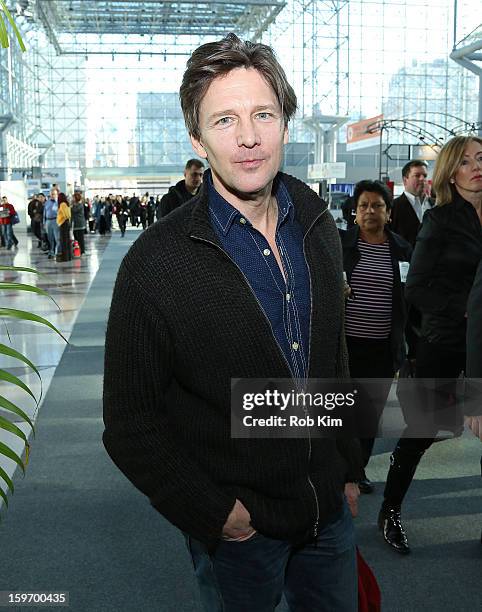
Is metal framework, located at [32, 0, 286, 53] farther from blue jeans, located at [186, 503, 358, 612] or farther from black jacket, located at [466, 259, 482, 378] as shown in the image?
blue jeans, located at [186, 503, 358, 612]

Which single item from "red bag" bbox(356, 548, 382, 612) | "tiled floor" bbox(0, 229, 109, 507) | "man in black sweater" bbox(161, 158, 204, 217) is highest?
"man in black sweater" bbox(161, 158, 204, 217)

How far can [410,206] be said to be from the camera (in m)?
5.32

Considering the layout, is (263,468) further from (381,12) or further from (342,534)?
(381,12)

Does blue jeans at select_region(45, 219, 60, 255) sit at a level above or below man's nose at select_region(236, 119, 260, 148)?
below

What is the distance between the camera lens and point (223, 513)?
1.35 meters

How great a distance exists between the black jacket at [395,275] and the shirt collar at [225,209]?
1.90m

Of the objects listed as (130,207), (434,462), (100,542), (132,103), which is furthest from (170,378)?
(132,103)

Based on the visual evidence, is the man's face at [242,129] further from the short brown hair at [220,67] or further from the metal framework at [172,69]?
the metal framework at [172,69]

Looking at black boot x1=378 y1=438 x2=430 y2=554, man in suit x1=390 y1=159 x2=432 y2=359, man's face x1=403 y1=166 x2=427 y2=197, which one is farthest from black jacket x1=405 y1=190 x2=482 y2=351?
man's face x1=403 y1=166 x2=427 y2=197

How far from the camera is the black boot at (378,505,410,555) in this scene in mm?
2914

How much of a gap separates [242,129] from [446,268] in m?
1.68

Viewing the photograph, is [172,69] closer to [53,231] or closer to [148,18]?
[148,18]

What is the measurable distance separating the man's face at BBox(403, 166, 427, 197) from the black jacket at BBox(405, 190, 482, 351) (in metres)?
2.59

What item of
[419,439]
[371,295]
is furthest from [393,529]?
[371,295]
